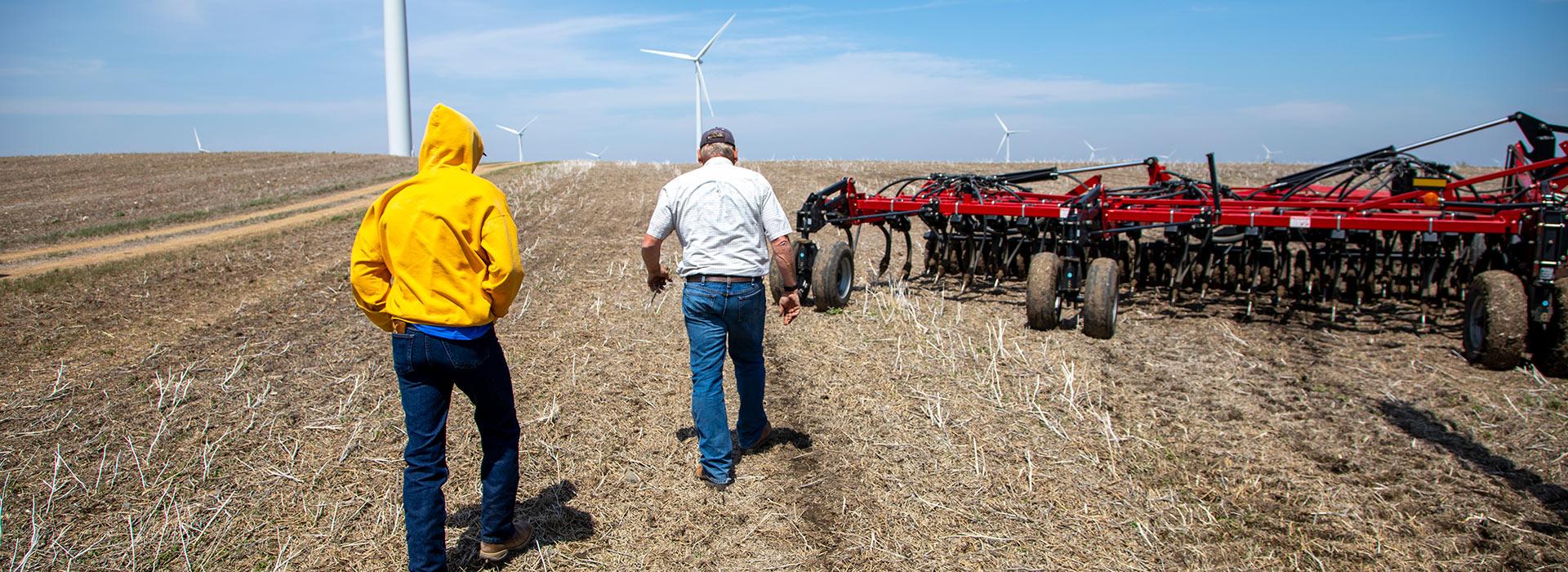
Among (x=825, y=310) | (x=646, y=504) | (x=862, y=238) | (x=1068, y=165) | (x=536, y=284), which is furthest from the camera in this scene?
(x=1068, y=165)

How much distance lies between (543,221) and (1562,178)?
13099 millimetres

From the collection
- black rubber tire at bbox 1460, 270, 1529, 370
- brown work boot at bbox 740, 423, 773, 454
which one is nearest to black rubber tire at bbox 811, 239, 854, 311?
brown work boot at bbox 740, 423, 773, 454

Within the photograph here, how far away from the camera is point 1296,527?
13.2 ft

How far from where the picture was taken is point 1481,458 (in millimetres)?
4879

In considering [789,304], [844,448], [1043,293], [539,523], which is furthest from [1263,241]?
[539,523]

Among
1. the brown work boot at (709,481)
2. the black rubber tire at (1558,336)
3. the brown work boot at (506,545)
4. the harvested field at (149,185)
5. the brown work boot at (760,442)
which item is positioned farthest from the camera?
the harvested field at (149,185)

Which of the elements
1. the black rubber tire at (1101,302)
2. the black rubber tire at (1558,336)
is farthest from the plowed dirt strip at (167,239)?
the black rubber tire at (1558,336)

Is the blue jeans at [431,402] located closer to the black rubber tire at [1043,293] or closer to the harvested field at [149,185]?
the black rubber tire at [1043,293]

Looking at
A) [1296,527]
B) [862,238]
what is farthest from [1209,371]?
[862,238]

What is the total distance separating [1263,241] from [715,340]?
751 cm

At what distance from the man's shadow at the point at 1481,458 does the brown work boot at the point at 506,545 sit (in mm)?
4369

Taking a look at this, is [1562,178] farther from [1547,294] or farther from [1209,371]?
[1209,371]

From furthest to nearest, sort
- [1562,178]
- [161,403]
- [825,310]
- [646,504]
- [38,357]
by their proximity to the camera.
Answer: [825,310] < [1562,178] < [38,357] < [161,403] < [646,504]

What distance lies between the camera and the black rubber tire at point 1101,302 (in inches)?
290
